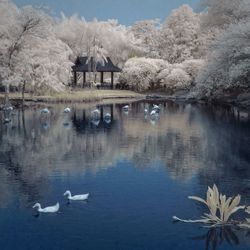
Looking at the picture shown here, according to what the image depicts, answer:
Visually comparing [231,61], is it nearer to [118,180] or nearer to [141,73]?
[118,180]

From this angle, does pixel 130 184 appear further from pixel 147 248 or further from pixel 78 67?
pixel 78 67

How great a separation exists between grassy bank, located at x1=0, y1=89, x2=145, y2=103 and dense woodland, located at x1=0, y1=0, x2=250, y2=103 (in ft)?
2.90

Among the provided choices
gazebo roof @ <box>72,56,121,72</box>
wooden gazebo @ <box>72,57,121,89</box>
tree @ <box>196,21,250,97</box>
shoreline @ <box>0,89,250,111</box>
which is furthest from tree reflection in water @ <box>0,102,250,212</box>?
gazebo roof @ <box>72,56,121,72</box>

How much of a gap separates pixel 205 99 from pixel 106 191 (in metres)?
30.5

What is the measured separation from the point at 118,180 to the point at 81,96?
89.8 feet

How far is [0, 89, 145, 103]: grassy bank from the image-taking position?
123ft

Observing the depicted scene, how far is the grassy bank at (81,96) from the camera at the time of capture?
3750 centimetres

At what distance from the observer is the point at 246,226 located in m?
9.41

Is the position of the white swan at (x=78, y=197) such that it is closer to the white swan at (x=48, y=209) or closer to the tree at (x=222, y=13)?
the white swan at (x=48, y=209)

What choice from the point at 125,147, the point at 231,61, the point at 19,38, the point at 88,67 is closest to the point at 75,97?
the point at 19,38

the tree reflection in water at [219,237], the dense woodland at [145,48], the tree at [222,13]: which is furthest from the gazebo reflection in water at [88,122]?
the tree at [222,13]

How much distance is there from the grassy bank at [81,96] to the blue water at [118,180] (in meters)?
12.4

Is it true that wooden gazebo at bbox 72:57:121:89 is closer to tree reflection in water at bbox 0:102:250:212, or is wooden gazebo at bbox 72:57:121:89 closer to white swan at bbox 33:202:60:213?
tree reflection in water at bbox 0:102:250:212

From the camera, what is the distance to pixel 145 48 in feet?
Result: 194
